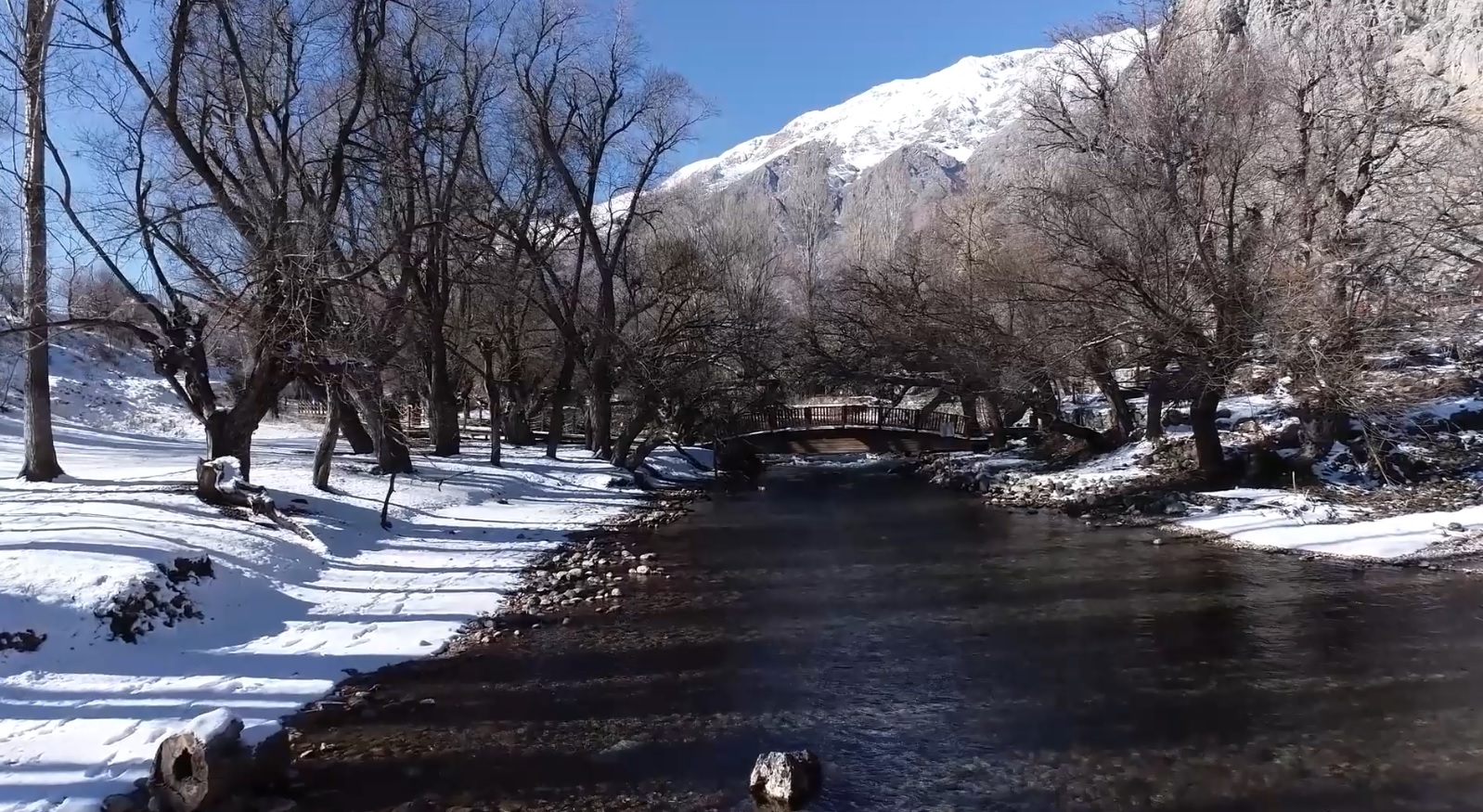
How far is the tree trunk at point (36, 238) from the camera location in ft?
42.3

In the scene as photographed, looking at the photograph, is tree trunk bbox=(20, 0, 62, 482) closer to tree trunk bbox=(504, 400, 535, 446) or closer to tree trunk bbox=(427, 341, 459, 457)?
tree trunk bbox=(427, 341, 459, 457)

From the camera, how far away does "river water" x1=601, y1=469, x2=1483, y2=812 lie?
673cm

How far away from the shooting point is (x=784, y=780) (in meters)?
6.41

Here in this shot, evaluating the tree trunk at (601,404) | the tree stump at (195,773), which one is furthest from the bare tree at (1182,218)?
the tree stump at (195,773)

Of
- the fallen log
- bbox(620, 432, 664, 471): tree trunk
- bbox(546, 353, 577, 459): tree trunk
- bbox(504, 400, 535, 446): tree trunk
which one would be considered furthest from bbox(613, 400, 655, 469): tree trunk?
the fallen log

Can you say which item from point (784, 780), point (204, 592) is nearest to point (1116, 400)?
point (784, 780)

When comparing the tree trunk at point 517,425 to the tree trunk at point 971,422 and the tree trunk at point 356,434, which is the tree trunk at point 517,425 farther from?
the tree trunk at point 971,422

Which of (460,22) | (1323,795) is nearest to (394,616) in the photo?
(1323,795)

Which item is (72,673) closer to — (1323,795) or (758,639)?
(758,639)

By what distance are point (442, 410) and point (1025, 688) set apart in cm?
1915

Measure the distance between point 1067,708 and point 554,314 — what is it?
2043 cm

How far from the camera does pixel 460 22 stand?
21.6 m

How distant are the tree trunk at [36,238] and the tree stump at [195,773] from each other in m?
9.17

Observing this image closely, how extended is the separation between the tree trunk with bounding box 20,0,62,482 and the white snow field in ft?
2.97
